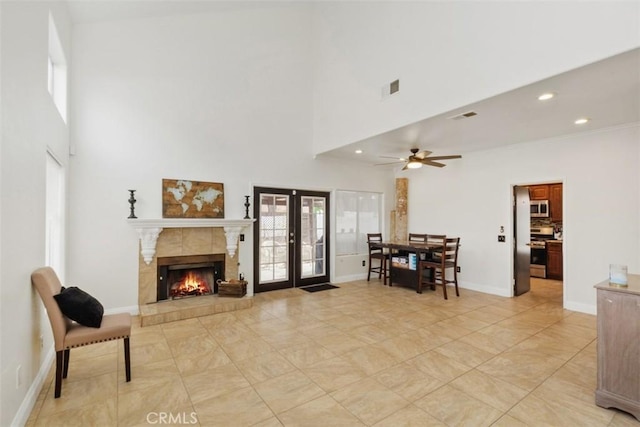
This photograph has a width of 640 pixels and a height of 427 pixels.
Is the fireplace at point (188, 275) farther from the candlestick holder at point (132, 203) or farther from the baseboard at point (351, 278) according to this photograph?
the baseboard at point (351, 278)

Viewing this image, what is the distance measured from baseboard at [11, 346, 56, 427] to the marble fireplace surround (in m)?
1.27

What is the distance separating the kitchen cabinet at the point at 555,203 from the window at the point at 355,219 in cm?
425

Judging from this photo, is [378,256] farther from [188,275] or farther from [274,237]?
[188,275]

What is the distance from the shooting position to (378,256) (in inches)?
267

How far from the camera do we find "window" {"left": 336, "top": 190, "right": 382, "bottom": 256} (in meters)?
6.85

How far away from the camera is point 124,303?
4.51 metres

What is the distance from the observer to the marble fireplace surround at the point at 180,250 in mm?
4387

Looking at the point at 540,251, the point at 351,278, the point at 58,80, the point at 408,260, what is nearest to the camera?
the point at 58,80

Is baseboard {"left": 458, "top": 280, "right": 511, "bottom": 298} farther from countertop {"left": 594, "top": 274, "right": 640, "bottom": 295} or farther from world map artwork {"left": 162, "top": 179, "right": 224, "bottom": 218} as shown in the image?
world map artwork {"left": 162, "top": 179, "right": 224, "bottom": 218}

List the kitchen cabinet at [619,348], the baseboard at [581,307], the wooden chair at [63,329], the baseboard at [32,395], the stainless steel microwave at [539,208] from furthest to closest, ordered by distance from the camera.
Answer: the stainless steel microwave at [539,208], the baseboard at [581,307], the wooden chair at [63,329], the kitchen cabinet at [619,348], the baseboard at [32,395]

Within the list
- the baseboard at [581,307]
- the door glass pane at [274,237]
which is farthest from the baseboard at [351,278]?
the baseboard at [581,307]

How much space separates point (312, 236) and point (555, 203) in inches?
241

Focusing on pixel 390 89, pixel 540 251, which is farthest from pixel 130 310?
pixel 540 251

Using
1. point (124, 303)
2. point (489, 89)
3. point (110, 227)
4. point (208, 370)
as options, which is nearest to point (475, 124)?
point (489, 89)
